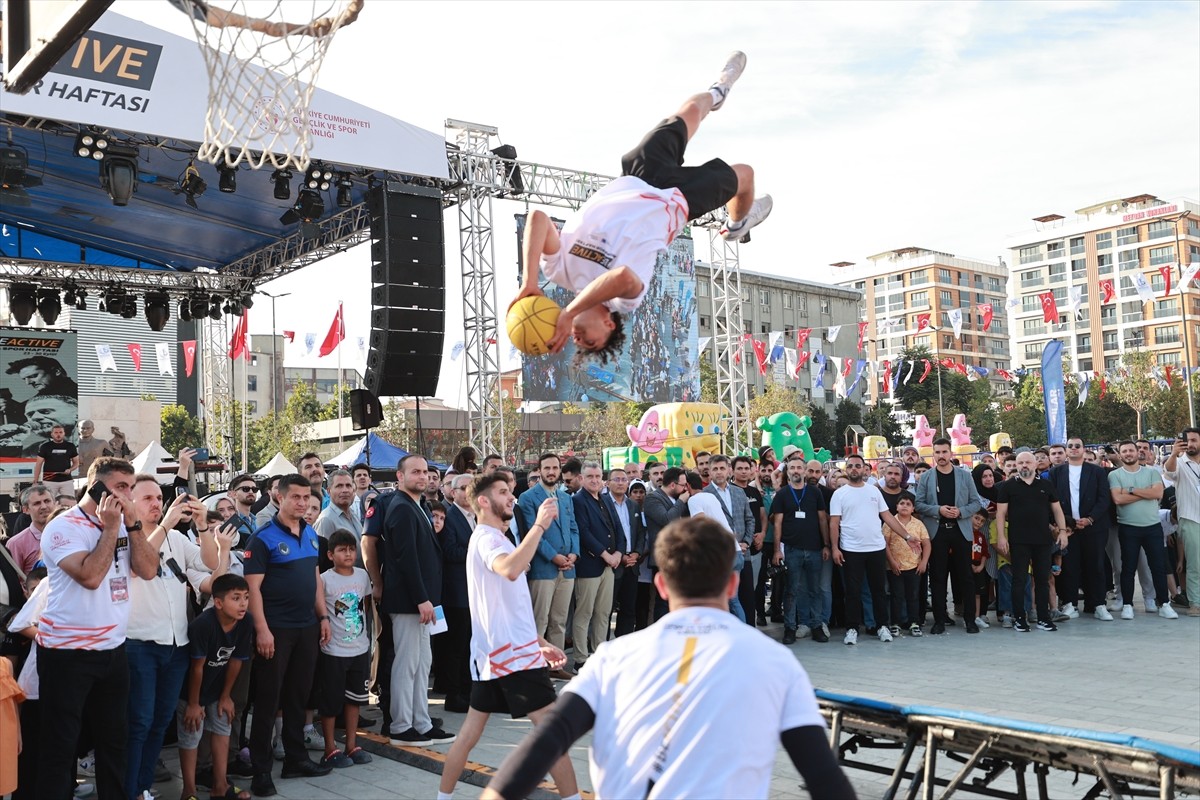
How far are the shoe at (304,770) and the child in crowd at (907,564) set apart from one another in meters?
6.69

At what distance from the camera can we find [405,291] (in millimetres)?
14062

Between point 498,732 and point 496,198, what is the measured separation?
1109 cm

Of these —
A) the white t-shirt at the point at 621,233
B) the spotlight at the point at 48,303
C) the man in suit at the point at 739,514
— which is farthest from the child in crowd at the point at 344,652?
the spotlight at the point at 48,303

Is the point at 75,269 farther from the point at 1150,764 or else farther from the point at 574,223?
the point at 1150,764

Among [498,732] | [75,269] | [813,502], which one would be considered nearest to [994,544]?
[813,502]

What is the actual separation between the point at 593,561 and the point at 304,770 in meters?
3.78

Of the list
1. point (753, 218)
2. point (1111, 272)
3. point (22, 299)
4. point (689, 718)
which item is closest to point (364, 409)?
point (753, 218)

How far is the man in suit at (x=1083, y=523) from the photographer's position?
37.9ft

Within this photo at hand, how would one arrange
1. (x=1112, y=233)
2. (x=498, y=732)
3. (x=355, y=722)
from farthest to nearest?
(x=1112, y=233), (x=498, y=732), (x=355, y=722)

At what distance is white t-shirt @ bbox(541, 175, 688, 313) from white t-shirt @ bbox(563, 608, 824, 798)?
6.62 feet

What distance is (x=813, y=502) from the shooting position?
1075 centimetres

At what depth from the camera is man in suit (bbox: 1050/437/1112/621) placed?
11562 millimetres

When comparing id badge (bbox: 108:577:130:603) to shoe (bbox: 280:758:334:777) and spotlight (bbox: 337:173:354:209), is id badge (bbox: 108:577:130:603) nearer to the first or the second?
shoe (bbox: 280:758:334:777)

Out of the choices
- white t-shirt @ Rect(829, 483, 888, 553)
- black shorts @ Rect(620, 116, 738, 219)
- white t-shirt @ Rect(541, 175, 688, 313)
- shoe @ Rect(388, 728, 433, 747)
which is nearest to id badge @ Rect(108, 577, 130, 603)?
shoe @ Rect(388, 728, 433, 747)
